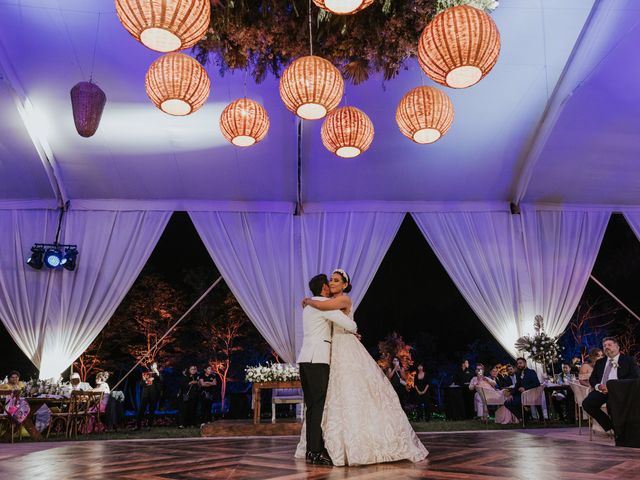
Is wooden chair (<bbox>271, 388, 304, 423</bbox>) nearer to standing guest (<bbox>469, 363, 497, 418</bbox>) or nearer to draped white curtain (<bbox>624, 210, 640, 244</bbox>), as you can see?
standing guest (<bbox>469, 363, 497, 418</bbox>)

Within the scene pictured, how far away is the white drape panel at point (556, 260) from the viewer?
8.83 m

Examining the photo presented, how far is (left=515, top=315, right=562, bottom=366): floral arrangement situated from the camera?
8203 mm

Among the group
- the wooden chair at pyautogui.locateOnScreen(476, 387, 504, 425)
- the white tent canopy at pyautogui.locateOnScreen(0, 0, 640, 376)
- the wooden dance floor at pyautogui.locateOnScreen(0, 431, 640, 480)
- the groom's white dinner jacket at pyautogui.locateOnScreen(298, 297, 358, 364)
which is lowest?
the wooden dance floor at pyautogui.locateOnScreen(0, 431, 640, 480)

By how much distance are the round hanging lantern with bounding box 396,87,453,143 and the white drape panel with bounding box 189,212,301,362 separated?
4.84 m

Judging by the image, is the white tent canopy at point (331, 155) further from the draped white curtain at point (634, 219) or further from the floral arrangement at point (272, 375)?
the floral arrangement at point (272, 375)

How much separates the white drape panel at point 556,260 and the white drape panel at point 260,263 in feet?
12.4

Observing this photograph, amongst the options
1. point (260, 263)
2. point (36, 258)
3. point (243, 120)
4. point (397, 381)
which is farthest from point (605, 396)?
point (36, 258)

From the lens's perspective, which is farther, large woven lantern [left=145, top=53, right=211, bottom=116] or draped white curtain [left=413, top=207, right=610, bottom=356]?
draped white curtain [left=413, top=207, right=610, bottom=356]

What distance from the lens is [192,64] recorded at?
3.82 meters

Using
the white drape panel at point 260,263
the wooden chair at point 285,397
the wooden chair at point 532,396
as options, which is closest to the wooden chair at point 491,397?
the wooden chair at point 532,396

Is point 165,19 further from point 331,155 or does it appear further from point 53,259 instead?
point 53,259

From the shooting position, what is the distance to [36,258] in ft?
27.2

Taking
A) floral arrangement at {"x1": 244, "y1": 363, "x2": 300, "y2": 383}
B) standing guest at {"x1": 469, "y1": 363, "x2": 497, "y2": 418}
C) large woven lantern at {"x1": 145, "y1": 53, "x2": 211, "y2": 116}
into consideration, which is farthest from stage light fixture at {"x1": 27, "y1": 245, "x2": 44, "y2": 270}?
standing guest at {"x1": 469, "y1": 363, "x2": 497, "y2": 418}

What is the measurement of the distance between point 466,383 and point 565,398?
81.2 inches
